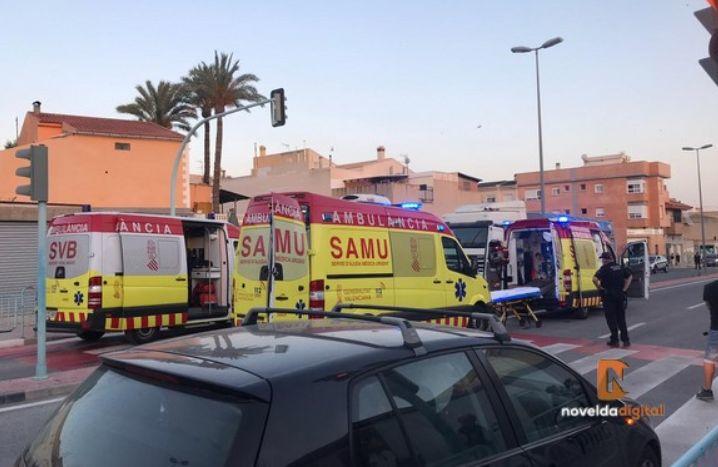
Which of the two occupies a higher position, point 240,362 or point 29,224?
point 29,224

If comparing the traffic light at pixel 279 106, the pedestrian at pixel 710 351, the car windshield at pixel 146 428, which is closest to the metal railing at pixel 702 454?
the car windshield at pixel 146 428

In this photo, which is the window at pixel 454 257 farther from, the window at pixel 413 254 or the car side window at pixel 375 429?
the car side window at pixel 375 429

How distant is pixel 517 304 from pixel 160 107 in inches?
1086

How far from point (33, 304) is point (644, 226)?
203ft

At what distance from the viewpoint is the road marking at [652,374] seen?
25.2 ft

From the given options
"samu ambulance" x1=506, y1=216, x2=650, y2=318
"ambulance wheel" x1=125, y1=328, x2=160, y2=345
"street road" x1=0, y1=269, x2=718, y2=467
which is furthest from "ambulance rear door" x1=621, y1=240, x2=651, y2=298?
"ambulance wheel" x1=125, y1=328, x2=160, y2=345

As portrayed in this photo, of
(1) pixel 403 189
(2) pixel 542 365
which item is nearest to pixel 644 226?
(1) pixel 403 189

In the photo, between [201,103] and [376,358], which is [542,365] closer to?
[376,358]

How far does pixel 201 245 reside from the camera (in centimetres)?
1390

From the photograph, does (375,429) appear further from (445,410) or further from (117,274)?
(117,274)

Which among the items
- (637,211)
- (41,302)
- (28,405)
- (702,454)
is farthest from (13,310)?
(637,211)

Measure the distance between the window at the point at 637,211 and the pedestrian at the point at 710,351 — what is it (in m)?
61.8

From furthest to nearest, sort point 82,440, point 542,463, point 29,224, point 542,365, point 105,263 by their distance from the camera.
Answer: point 29,224, point 105,263, point 542,365, point 542,463, point 82,440

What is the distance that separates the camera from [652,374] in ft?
28.1
